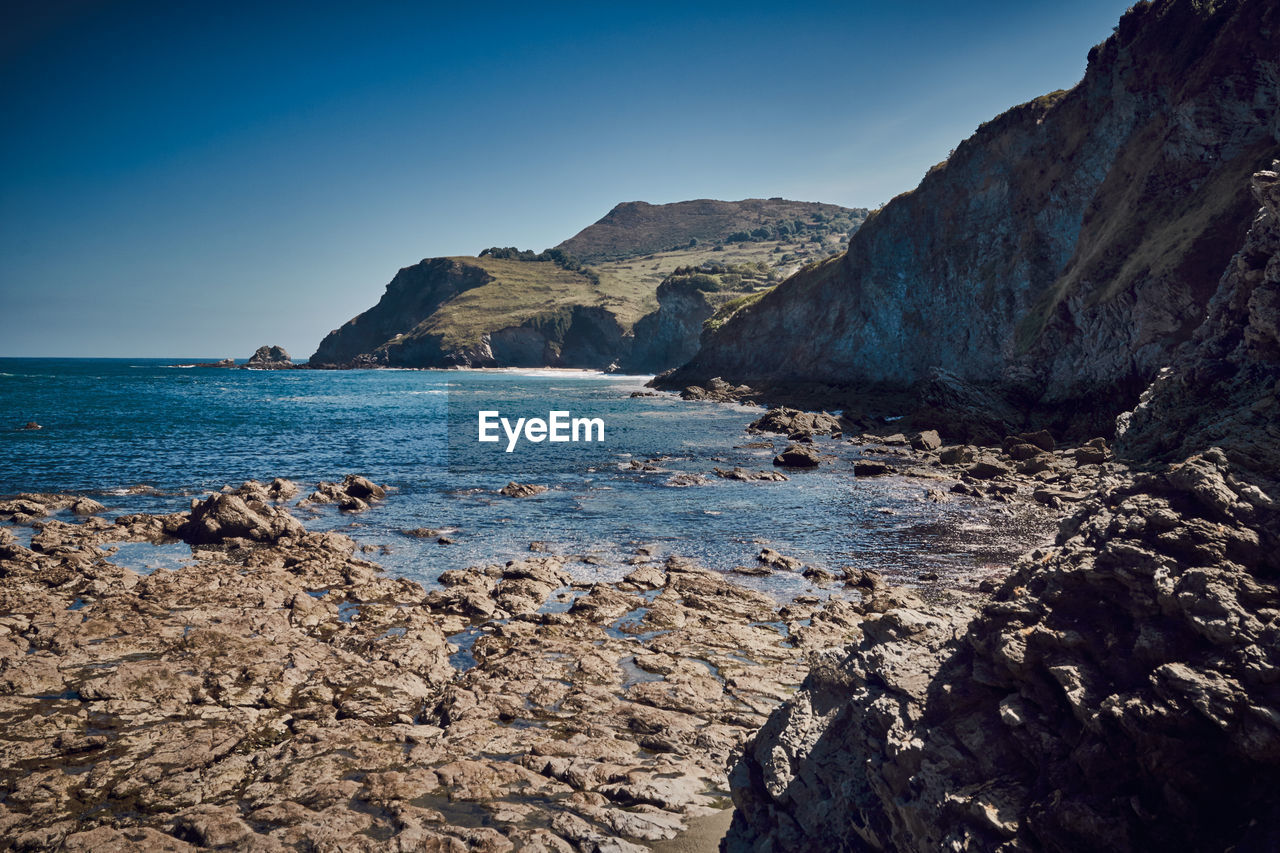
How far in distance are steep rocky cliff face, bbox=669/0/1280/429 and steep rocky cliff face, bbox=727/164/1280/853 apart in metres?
34.5

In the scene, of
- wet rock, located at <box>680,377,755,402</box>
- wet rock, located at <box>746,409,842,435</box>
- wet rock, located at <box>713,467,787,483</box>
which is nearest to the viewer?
wet rock, located at <box>713,467,787,483</box>

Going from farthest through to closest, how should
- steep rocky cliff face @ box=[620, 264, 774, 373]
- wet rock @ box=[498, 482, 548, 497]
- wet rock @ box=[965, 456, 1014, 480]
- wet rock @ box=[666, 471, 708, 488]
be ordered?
steep rocky cliff face @ box=[620, 264, 774, 373] → wet rock @ box=[666, 471, 708, 488] → wet rock @ box=[965, 456, 1014, 480] → wet rock @ box=[498, 482, 548, 497]

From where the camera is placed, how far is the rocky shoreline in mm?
8875

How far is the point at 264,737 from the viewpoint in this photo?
35.6ft

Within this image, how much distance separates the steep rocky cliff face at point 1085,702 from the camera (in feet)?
16.5

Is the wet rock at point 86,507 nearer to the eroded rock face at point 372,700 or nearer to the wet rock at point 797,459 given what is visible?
the eroded rock face at point 372,700

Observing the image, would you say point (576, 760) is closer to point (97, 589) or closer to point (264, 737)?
point (264, 737)

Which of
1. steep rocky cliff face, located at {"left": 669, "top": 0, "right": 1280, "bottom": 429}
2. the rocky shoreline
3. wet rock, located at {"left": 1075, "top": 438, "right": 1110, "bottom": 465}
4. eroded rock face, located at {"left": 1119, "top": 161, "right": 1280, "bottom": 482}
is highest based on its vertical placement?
steep rocky cliff face, located at {"left": 669, "top": 0, "right": 1280, "bottom": 429}

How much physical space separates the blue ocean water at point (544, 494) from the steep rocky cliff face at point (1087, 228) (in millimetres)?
15410

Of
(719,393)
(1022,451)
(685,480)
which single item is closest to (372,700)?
(685,480)

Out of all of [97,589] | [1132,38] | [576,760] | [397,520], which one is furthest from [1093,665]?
[1132,38]

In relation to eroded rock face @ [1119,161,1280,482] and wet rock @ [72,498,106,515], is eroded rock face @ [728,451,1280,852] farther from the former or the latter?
wet rock @ [72,498,106,515]

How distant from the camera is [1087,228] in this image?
48844 mm

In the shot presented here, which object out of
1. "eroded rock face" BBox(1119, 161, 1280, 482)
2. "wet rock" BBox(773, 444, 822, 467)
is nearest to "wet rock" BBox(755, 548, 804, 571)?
"eroded rock face" BBox(1119, 161, 1280, 482)
